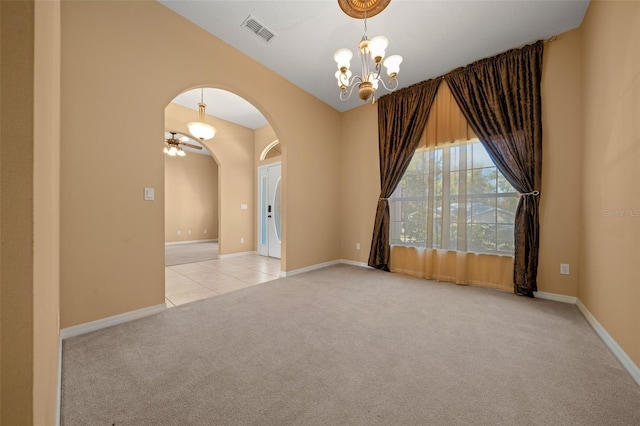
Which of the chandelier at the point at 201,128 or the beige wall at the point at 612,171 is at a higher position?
the chandelier at the point at 201,128

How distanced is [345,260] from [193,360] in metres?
3.30

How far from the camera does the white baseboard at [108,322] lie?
1.83 m

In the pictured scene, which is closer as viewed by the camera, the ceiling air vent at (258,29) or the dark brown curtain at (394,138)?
the ceiling air vent at (258,29)

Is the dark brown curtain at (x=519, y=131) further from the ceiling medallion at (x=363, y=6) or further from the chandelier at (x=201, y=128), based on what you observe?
the chandelier at (x=201, y=128)

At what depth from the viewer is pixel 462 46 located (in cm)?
282

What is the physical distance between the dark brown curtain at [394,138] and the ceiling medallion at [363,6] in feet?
6.01

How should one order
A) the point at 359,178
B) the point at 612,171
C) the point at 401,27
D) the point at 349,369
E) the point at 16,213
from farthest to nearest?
the point at 359,178 → the point at 401,27 → the point at 612,171 → the point at 349,369 → the point at 16,213

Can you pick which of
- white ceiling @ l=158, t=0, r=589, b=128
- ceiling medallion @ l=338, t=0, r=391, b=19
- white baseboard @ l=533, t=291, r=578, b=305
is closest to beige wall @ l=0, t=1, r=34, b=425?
ceiling medallion @ l=338, t=0, r=391, b=19

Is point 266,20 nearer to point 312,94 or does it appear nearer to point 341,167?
point 312,94

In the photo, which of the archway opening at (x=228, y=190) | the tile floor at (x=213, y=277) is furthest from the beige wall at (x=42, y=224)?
the archway opening at (x=228, y=190)

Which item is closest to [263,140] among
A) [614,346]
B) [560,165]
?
[560,165]

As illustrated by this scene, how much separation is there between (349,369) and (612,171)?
2491 millimetres

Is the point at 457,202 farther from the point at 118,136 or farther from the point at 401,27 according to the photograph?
the point at 118,136

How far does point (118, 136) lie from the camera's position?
2.08 meters
